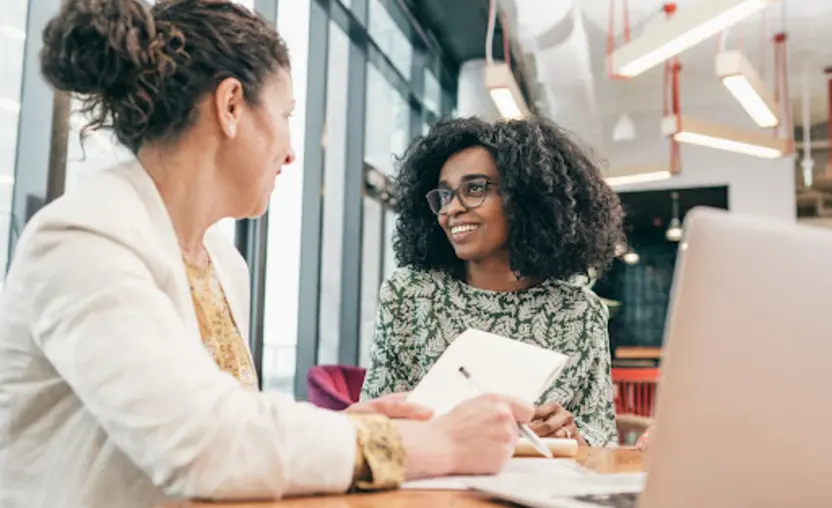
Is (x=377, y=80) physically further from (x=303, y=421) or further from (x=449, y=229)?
(x=303, y=421)

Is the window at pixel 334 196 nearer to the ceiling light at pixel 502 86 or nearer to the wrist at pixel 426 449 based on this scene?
the ceiling light at pixel 502 86

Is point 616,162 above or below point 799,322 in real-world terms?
above

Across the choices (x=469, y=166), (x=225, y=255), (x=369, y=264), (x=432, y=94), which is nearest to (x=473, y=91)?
(x=432, y=94)

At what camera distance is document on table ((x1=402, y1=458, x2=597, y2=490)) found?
94 cm

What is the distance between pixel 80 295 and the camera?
855 mm

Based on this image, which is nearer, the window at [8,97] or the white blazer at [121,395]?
the white blazer at [121,395]

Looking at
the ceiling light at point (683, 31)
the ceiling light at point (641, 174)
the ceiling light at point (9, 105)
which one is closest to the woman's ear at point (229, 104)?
the ceiling light at point (9, 105)

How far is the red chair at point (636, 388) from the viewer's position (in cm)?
559

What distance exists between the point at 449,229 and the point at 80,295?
134cm

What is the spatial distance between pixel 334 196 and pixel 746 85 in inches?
88.3

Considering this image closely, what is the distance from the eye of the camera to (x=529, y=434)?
1069mm

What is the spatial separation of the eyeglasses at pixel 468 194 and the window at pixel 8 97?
1.10 metres

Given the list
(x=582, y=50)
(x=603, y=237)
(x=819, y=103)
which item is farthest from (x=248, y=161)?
(x=819, y=103)

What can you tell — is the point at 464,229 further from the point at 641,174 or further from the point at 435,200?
the point at 641,174
